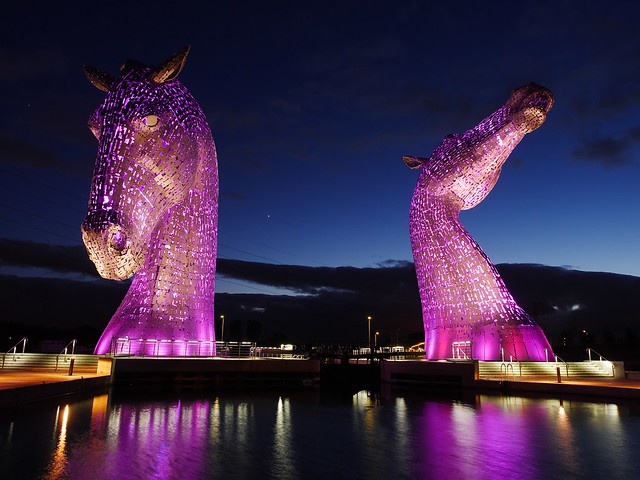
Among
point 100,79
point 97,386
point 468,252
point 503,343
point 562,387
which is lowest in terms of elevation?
point 97,386

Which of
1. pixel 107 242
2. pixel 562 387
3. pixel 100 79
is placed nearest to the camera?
pixel 107 242

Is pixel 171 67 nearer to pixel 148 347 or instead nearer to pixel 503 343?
pixel 148 347

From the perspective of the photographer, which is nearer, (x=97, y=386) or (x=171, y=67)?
(x=97, y=386)

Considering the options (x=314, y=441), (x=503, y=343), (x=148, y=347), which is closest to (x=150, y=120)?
(x=148, y=347)

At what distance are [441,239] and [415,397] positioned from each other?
23.7 feet

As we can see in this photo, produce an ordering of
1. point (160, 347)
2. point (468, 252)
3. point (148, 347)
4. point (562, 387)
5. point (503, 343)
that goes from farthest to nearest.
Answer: point (468, 252) → point (503, 343) → point (160, 347) → point (148, 347) → point (562, 387)

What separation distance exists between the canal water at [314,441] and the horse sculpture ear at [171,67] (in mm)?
9731

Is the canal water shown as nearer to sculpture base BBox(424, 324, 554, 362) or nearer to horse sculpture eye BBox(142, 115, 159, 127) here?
sculpture base BBox(424, 324, 554, 362)

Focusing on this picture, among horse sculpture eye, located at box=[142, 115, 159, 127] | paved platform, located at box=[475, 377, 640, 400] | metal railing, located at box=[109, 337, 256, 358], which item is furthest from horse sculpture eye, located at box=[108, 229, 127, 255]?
paved platform, located at box=[475, 377, 640, 400]

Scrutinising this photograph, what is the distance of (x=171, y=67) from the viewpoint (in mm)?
16625

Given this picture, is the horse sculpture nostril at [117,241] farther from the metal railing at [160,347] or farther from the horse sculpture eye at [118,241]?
the metal railing at [160,347]

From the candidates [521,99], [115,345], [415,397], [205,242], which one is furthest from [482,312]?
[115,345]

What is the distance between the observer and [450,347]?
69.9ft

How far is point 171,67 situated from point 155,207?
444 cm
